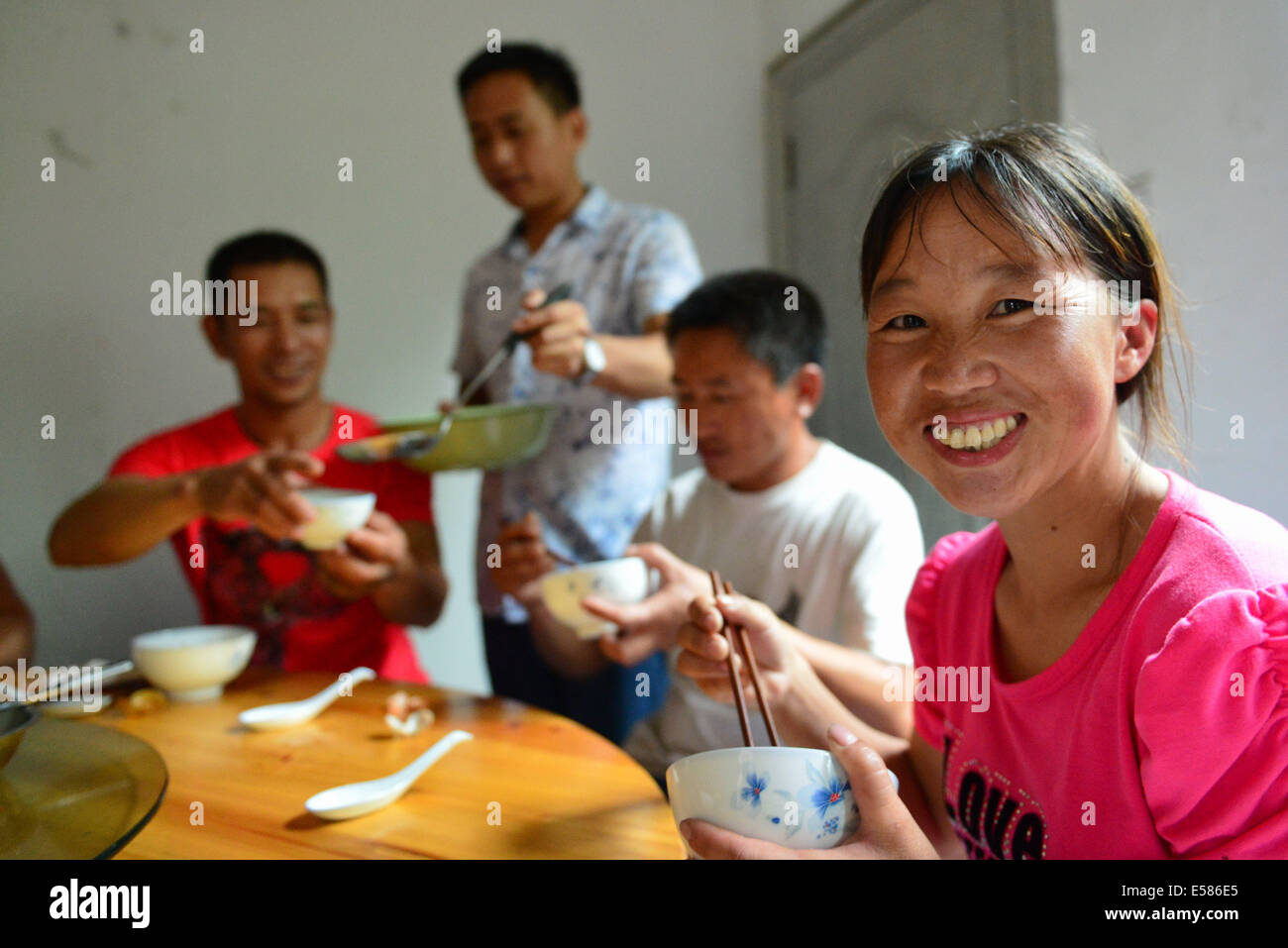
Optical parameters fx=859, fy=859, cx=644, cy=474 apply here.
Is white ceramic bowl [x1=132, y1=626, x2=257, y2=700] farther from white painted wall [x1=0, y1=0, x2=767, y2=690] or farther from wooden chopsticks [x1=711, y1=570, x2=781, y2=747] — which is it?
wooden chopsticks [x1=711, y1=570, x2=781, y2=747]

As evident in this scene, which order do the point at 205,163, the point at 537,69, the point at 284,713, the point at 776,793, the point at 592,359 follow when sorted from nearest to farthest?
the point at 776,793
the point at 284,713
the point at 592,359
the point at 537,69
the point at 205,163

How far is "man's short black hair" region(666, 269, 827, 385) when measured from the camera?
998 millimetres

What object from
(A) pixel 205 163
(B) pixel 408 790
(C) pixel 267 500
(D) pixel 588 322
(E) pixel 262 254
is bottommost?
(B) pixel 408 790

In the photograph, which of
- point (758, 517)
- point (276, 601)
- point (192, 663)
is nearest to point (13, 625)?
point (276, 601)

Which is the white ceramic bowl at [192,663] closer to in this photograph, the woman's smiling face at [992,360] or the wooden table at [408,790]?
the wooden table at [408,790]

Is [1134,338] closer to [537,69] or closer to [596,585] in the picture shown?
[596,585]

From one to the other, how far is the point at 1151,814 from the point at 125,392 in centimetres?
137

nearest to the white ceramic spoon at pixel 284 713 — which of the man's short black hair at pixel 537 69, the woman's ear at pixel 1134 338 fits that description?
the woman's ear at pixel 1134 338

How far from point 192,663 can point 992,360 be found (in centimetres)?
80

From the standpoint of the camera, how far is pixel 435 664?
1.68 meters

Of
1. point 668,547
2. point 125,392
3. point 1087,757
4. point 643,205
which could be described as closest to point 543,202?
point 643,205

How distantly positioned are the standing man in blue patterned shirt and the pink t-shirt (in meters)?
0.69

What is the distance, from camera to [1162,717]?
43 cm

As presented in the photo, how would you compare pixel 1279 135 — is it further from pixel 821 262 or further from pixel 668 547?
pixel 668 547
